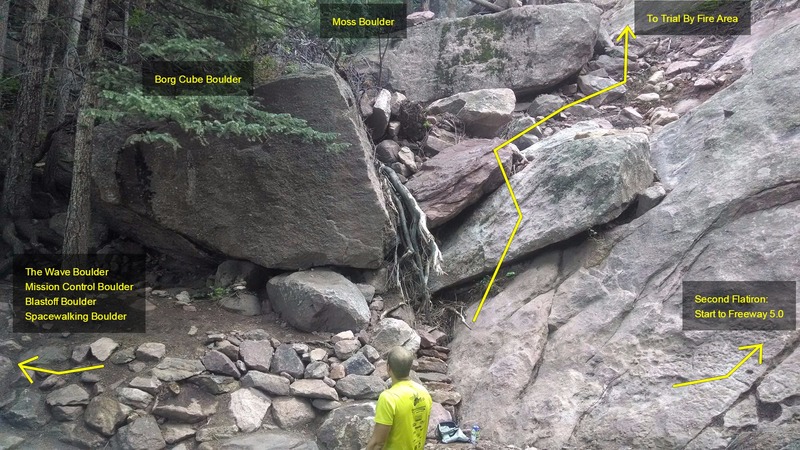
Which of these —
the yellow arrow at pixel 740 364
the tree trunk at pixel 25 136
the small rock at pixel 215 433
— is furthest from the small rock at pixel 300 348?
the tree trunk at pixel 25 136

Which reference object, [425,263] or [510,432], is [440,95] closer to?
[425,263]

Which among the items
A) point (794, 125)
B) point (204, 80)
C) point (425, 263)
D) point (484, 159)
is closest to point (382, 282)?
point (425, 263)

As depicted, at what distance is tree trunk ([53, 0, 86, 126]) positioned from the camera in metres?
7.33

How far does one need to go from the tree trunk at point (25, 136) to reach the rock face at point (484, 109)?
5.88m

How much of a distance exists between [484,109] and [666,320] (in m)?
4.65

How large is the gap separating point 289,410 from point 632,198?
4536mm

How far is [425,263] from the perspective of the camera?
328 inches

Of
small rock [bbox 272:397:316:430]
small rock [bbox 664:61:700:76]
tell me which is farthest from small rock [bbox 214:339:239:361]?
small rock [bbox 664:61:700:76]

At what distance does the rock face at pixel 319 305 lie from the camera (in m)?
7.32

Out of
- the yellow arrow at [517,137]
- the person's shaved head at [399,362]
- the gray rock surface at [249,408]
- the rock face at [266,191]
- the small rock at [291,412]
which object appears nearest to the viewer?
the person's shaved head at [399,362]

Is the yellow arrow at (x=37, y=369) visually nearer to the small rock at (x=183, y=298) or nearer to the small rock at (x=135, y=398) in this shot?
the small rock at (x=135, y=398)

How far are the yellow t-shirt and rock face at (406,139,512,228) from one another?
4.40 meters

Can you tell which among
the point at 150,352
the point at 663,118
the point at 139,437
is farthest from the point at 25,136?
the point at 663,118

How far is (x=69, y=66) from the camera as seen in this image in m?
7.36
